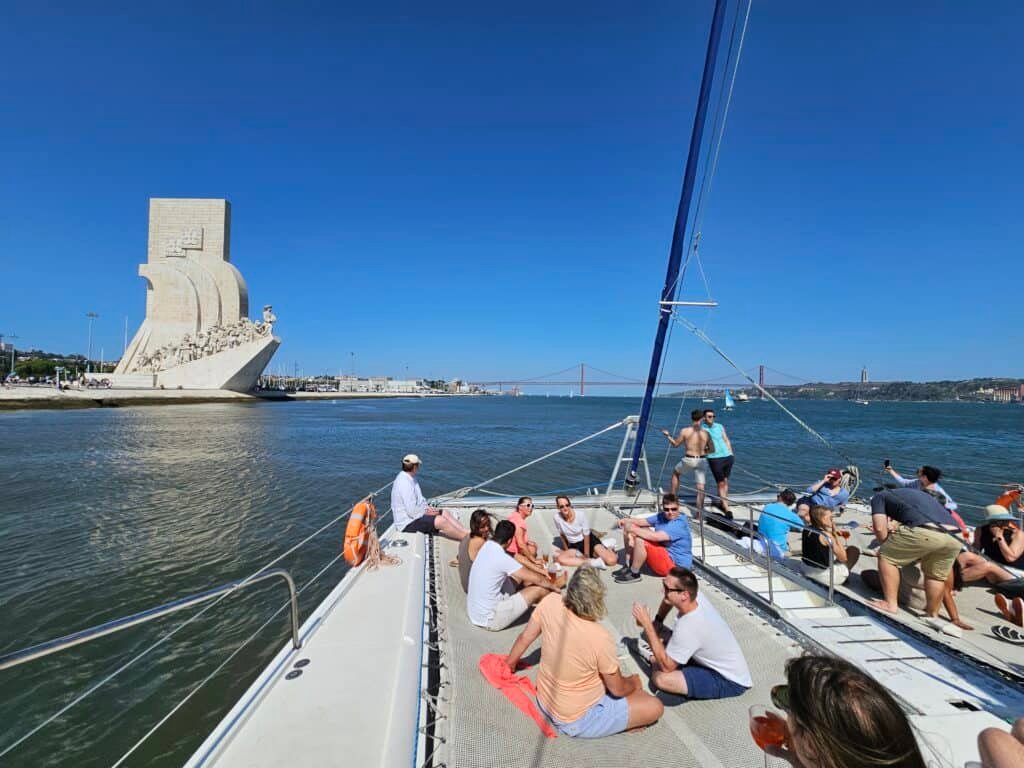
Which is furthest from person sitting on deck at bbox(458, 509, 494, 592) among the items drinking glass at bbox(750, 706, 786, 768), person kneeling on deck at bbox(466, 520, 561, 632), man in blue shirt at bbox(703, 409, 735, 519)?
man in blue shirt at bbox(703, 409, 735, 519)

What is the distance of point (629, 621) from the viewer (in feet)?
13.9

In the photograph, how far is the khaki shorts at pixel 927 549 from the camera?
409 centimetres

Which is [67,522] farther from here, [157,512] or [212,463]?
[212,463]

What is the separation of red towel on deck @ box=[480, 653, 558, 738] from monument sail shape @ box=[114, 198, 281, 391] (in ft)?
248

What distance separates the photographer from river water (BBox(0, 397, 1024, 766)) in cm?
430

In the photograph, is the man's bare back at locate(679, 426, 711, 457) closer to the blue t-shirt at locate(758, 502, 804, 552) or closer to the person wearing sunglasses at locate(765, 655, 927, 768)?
the blue t-shirt at locate(758, 502, 804, 552)

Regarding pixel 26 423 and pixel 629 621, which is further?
pixel 26 423

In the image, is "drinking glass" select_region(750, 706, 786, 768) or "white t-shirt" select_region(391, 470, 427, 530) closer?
"drinking glass" select_region(750, 706, 786, 768)

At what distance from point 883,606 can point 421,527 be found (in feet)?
15.7

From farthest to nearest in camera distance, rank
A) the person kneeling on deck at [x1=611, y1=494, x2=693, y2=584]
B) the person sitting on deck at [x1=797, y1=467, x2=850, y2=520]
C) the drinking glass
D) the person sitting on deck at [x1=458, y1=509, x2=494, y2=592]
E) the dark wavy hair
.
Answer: the person sitting on deck at [x1=797, y1=467, x2=850, y2=520] < the person kneeling on deck at [x1=611, y1=494, x2=693, y2=584] < the person sitting on deck at [x1=458, y1=509, x2=494, y2=592] < the drinking glass < the dark wavy hair

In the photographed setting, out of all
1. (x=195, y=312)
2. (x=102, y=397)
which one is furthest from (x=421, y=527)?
(x=195, y=312)

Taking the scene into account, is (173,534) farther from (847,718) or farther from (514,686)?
(847,718)

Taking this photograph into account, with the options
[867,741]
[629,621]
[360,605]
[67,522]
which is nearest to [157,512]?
[67,522]

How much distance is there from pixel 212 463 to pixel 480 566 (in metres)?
18.1
